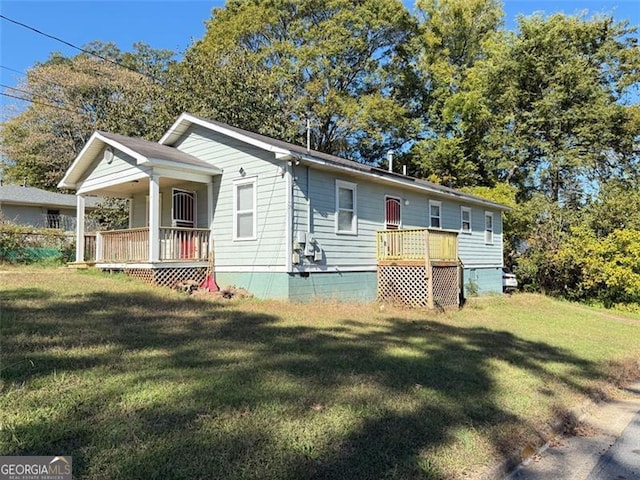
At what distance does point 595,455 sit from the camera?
13.6 feet

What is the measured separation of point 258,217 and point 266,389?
7444 millimetres

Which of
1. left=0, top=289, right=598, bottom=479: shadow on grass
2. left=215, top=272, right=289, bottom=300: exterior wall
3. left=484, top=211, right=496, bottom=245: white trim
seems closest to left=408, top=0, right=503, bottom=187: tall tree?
left=484, top=211, right=496, bottom=245: white trim

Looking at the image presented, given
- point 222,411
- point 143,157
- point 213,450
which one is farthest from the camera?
point 143,157

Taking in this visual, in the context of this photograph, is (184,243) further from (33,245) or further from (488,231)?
(488,231)

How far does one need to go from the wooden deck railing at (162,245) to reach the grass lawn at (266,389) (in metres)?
2.77

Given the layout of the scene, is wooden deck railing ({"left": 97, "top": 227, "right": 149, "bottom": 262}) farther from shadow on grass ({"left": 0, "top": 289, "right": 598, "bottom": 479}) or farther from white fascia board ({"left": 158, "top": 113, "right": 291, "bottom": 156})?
shadow on grass ({"left": 0, "top": 289, "right": 598, "bottom": 479})

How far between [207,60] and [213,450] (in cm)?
2128

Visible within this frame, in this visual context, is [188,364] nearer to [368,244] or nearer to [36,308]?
[36,308]

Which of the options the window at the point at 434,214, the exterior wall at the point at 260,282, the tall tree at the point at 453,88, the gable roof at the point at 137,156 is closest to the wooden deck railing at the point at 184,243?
the exterior wall at the point at 260,282

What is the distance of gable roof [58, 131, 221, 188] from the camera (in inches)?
435

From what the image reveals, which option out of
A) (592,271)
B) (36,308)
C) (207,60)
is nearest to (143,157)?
(36,308)

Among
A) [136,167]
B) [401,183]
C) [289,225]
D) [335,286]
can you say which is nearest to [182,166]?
[136,167]

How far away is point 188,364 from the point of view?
5.07m

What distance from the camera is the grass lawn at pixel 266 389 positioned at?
3.23m
